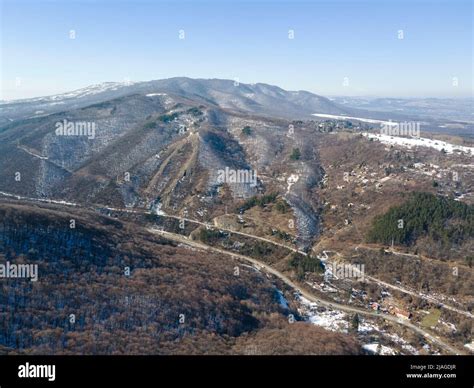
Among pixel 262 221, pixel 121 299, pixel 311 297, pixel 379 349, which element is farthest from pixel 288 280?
pixel 121 299

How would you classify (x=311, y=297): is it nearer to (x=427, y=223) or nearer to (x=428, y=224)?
(x=428, y=224)

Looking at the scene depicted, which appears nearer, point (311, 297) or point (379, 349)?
point (379, 349)

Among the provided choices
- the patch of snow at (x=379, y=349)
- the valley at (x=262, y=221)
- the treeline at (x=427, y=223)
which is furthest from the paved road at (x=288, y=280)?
the treeline at (x=427, y=223)

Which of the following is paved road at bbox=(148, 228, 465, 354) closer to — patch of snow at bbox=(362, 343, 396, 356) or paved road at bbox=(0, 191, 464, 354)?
paved road at bbox=(0, 191, 464, 354)

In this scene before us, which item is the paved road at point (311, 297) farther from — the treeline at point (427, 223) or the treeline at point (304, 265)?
the treeline at point (427, 223)

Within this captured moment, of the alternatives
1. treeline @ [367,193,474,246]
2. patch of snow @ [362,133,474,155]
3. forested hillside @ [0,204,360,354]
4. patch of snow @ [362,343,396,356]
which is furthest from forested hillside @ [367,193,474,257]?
patch of snow @ [362,133,474,155]

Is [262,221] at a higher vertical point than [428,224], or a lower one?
lower

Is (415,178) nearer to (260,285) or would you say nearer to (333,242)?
(333,242)
